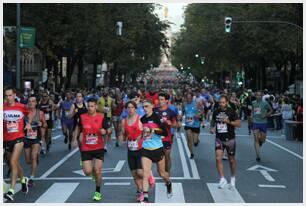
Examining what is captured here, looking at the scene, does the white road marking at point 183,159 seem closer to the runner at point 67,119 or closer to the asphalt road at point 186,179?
the asphalt road at point 186,179

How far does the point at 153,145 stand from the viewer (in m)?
10.2

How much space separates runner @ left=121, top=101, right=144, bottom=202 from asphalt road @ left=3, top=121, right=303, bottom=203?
1.37 feet

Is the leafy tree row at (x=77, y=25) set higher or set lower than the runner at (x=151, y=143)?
higher

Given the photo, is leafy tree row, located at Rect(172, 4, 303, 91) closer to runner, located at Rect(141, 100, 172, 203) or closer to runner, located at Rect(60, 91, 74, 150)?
runner, located at Rect(60, 91, 74, 150)

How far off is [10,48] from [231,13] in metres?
21.8

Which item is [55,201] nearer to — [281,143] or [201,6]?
[281,143]

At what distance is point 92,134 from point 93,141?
0.11 m

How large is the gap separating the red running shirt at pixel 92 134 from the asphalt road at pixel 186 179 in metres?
0.79

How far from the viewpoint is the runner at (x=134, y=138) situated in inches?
403

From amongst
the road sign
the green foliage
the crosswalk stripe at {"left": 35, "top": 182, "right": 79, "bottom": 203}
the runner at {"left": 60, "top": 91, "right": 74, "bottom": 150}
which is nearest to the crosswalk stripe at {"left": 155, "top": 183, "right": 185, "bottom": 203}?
the crosswalk stripe at {"left": 35, "top": 182, "right": 79, "bottom": 203}

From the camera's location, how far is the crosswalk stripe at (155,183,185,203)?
33.6 ft

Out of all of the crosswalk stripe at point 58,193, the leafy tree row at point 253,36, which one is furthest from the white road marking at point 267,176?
the leafy tree row at point 253,36

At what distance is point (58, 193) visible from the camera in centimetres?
1102

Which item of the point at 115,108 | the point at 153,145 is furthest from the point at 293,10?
the point at 153,145
